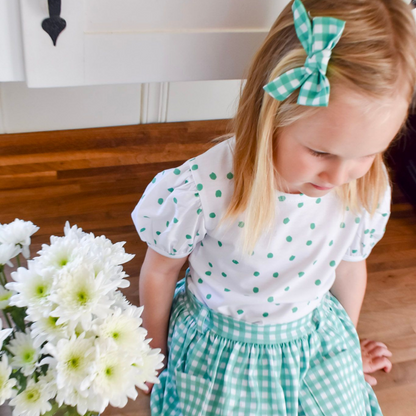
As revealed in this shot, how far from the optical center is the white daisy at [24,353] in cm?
56

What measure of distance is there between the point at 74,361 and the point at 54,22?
56cm

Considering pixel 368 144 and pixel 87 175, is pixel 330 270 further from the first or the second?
pixel 87 175

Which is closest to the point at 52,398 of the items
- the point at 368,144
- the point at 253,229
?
the point at 253,229

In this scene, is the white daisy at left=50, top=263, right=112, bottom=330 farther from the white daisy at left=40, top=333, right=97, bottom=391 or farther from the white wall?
the white wall

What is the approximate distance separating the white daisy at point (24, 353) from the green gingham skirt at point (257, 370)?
469 millimetres

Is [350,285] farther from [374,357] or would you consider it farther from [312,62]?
[312,62]

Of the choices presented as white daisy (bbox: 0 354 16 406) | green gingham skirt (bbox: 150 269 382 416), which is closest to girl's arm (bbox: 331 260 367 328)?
green gingham skirt (bbox: 150 269 382 416)

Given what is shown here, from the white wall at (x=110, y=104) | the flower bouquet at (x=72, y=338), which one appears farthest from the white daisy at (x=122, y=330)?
the white wall at (x=110, y=104)

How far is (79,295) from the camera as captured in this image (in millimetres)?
539

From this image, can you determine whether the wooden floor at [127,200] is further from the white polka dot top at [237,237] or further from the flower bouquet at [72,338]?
the flower bouquet at [72,338]

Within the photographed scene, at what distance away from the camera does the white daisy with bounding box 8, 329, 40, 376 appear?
0.56 metres

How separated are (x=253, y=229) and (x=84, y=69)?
41 centimetres

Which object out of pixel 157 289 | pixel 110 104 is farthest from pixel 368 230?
pixel 110 104

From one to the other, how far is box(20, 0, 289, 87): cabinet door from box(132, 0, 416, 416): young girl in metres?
0.21
